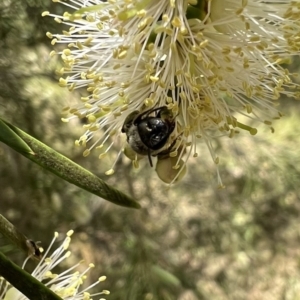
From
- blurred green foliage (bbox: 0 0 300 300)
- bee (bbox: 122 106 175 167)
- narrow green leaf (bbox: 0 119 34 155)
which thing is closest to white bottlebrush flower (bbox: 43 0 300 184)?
bee (bbox: 122 106 175 167)

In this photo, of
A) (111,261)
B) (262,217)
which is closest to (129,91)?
(111,261)

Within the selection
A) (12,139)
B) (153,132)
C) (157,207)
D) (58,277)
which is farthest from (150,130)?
(157,207)

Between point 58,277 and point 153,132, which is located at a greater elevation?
point 153,132

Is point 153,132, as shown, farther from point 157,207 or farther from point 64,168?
point 157,207

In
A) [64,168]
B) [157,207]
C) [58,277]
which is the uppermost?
[64,168]

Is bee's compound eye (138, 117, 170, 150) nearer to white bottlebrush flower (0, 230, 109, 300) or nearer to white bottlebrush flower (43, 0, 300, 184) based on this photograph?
white bottlebrush flower (43, 0, 300, 184)

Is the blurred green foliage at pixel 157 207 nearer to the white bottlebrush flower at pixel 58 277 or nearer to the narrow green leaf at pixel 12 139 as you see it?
the white bottlebrush flower at pixel 58 277

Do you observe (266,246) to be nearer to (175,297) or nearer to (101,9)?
(175,297)
